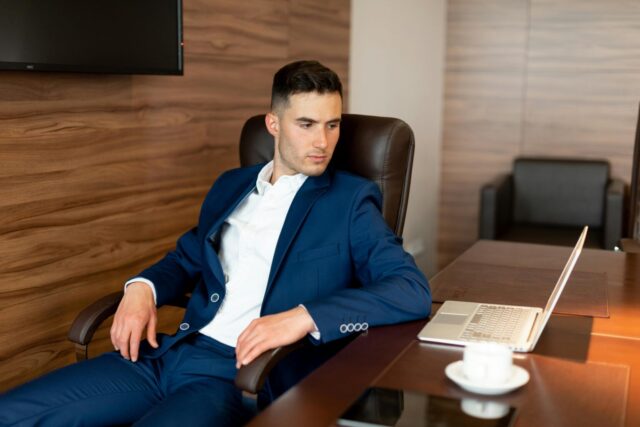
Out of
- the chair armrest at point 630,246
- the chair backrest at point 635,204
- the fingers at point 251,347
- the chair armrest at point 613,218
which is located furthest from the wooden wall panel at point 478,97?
the fingers at point 251,347

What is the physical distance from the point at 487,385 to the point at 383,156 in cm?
116

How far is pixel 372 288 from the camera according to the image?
2.06 metres

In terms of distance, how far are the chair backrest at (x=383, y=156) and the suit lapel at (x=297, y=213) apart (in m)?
0.21

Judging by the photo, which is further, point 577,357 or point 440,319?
point 440,319

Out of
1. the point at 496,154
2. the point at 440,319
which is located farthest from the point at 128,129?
the point at 496,154

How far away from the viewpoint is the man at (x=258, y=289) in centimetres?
199

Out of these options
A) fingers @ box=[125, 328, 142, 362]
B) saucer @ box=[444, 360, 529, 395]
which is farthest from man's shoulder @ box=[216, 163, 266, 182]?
saucer @ box=[444, 360, 529, 395]

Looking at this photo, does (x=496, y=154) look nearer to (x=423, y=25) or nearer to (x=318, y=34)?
(x=423, y=25)

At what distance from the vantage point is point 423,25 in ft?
18.8

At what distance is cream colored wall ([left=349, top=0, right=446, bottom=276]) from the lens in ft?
16.7

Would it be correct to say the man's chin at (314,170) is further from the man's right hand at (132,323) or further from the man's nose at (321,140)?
the man's right hand at (132,323)

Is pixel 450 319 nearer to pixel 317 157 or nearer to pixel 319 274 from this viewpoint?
pixel 319 274

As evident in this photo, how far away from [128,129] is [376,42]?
95.0 inches

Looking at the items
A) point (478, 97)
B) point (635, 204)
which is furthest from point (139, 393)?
point (478, 97)
